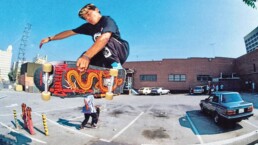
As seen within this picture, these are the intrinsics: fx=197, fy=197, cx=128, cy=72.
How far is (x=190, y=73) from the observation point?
1684 inches

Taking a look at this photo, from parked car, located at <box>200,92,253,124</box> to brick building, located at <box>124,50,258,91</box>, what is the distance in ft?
97.2

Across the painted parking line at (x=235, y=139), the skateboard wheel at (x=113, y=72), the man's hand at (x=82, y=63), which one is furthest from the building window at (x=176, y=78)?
the man's hand at (x=82, y=63)

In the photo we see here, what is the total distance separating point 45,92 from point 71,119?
1206 cm

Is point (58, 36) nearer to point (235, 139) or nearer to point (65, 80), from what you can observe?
point (65, 80)

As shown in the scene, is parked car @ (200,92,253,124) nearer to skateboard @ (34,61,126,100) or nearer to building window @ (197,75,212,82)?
skateboard @ (34,61,126,100)

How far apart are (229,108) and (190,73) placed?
32.4 metres

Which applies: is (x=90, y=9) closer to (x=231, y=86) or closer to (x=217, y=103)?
(x=217, y=103)

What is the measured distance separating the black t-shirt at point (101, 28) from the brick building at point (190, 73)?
40629 millimetres

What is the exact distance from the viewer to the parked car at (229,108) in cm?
1131

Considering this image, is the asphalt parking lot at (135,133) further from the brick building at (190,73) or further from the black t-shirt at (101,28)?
the brick building at (190,73)

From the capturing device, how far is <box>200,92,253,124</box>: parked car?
445 inches

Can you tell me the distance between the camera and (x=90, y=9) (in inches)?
144

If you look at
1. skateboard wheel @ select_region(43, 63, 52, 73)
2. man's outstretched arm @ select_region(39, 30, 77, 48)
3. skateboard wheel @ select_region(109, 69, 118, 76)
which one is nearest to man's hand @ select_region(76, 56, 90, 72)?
skateboard wheel @ select_region(43, 63, 52, 73)

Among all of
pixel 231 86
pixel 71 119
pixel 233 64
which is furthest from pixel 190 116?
pixel 233 64
